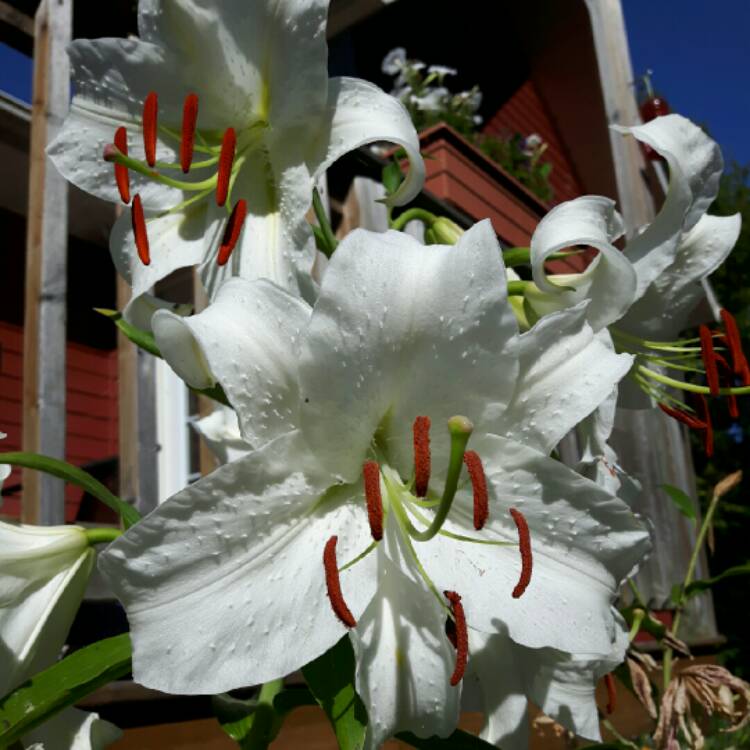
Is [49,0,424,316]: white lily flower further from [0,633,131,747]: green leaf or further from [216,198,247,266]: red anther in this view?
[0,633,131,747]: green leaf

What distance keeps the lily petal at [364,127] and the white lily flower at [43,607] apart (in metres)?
0.44

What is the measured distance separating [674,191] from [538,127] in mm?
7578

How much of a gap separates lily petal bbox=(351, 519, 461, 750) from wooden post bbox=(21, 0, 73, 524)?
1.54m

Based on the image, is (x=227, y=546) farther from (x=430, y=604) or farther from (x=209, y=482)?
(x=430, y=604)

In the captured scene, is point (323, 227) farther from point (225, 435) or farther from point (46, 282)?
point (46, 282)

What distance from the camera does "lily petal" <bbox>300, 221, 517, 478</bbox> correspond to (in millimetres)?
722

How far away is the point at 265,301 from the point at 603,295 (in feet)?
1.07

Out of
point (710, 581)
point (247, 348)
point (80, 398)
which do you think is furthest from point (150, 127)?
point (80, 398)

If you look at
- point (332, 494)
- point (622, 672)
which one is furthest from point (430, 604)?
point (622, 672)

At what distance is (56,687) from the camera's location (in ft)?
2.62

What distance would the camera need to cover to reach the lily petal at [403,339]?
722mm

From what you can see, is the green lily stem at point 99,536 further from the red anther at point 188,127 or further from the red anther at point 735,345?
the red anther at point 735,345

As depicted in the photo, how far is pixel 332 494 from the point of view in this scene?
0.83 meters

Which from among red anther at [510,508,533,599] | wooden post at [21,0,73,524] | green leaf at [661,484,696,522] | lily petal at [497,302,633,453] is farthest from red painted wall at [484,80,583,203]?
red anther at [510,508,533,599]
